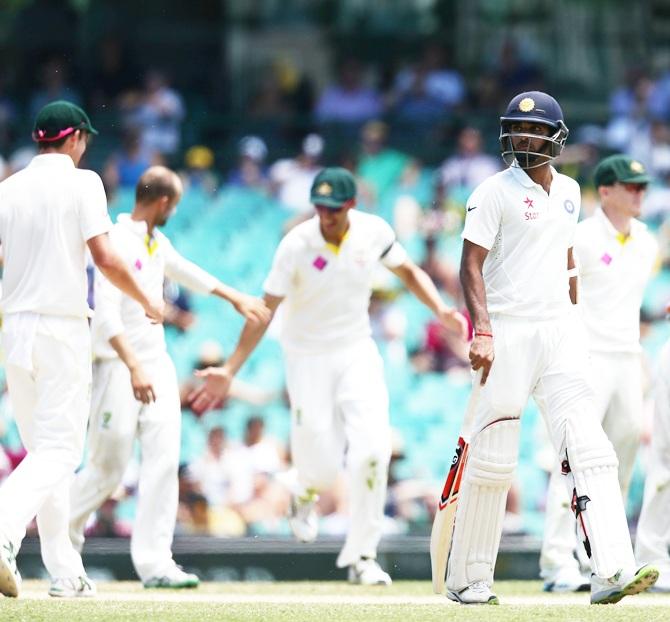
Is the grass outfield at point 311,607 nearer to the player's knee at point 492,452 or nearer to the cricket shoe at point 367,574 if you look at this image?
the cricket shoe at point 367,574

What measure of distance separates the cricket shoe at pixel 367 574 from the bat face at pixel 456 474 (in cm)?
242

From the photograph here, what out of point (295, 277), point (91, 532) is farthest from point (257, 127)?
point (295, 277)

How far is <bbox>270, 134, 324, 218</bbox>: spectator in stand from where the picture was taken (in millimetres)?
16953

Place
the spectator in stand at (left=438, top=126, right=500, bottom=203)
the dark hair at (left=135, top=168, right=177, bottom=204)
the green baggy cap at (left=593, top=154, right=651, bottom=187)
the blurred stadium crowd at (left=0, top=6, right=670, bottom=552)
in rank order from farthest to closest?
the spectator in stand at (left=438, top=126, right=500, bottom=203) < the blurred stadium crowd at (left=0, top=6, right=670, bottom=552) < the green baggy cap at (left=593, top=154, right=651, bottom=187) < the dark hair at (left=135, top=168, right=177, bottom=204)

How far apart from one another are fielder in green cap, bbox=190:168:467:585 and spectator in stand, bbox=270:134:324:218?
634 cm

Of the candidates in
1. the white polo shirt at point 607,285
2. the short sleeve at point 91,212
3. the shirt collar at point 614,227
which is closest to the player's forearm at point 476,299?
the short sleeve at point 91,212

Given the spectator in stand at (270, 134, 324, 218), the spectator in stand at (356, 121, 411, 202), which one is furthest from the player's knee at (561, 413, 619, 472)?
the spectator in stand at (356, 121, 411, 202)

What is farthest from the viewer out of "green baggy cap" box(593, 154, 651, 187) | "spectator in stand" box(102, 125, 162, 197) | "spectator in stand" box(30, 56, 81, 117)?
"spectator in stand" box(30, 56, 81, 117)

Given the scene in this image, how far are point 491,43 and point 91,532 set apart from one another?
9.82 m

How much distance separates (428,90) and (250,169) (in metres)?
2.50

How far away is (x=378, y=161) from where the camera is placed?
1723 centimetres

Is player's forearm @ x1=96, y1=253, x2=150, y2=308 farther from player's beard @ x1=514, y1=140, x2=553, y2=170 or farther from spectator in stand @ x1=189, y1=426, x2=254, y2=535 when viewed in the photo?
spectator in stand @ x1=189, y1=426, x2=254, y2=535

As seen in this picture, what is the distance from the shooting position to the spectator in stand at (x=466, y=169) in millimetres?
16625

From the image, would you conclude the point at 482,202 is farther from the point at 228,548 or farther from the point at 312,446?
the point at 228,548
